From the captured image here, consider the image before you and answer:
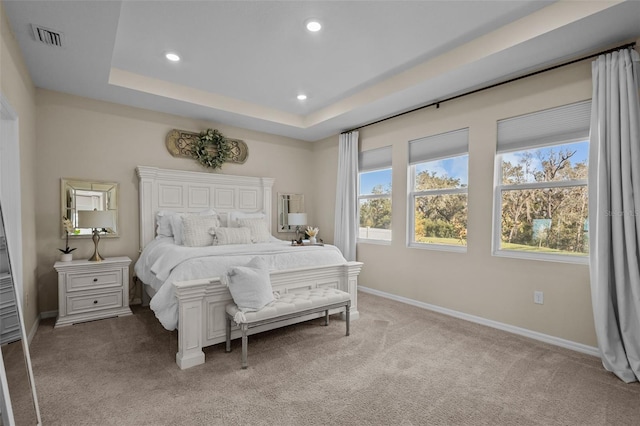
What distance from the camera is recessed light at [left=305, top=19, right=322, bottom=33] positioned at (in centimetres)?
265

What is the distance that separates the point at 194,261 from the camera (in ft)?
9.01

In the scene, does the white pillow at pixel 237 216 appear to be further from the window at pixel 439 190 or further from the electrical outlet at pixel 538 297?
the electrical outlet at pixel 538 297

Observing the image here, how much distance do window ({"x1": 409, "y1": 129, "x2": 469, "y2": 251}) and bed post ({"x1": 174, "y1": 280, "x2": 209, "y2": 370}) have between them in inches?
114

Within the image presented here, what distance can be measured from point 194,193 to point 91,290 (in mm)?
1779

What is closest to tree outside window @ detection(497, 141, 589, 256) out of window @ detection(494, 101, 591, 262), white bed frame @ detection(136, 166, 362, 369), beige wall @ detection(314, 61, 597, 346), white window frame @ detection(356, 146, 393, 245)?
window @ detection(494, 101, 591, 262)

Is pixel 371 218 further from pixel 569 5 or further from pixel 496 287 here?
pixel 569 5

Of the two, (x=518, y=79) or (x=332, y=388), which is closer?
(x=332, y=388)

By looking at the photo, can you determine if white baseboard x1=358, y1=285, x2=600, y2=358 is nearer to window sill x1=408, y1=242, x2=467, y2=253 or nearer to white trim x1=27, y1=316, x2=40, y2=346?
window sill x1=408, y1=242, x2=467, y2=253

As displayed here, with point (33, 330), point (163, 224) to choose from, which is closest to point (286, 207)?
point (163, 224)

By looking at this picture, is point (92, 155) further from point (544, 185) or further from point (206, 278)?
point (544, 185)

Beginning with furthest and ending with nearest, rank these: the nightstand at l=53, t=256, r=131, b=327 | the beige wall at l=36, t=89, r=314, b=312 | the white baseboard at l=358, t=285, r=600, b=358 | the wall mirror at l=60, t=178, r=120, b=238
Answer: the wall mirror at l=60, t=178, r=120, b=238 → the beige wall at l=36, t=89, r=314, b=312 → the nightstand at l=53, t=256, r=131, b=327 → the white baseboard at l=358, t=285, r=600, b=358

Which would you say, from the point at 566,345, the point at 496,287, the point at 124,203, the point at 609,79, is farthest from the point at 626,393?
the point at 124,203

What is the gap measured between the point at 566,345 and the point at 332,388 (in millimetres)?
2303

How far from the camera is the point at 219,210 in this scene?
4906 mm
